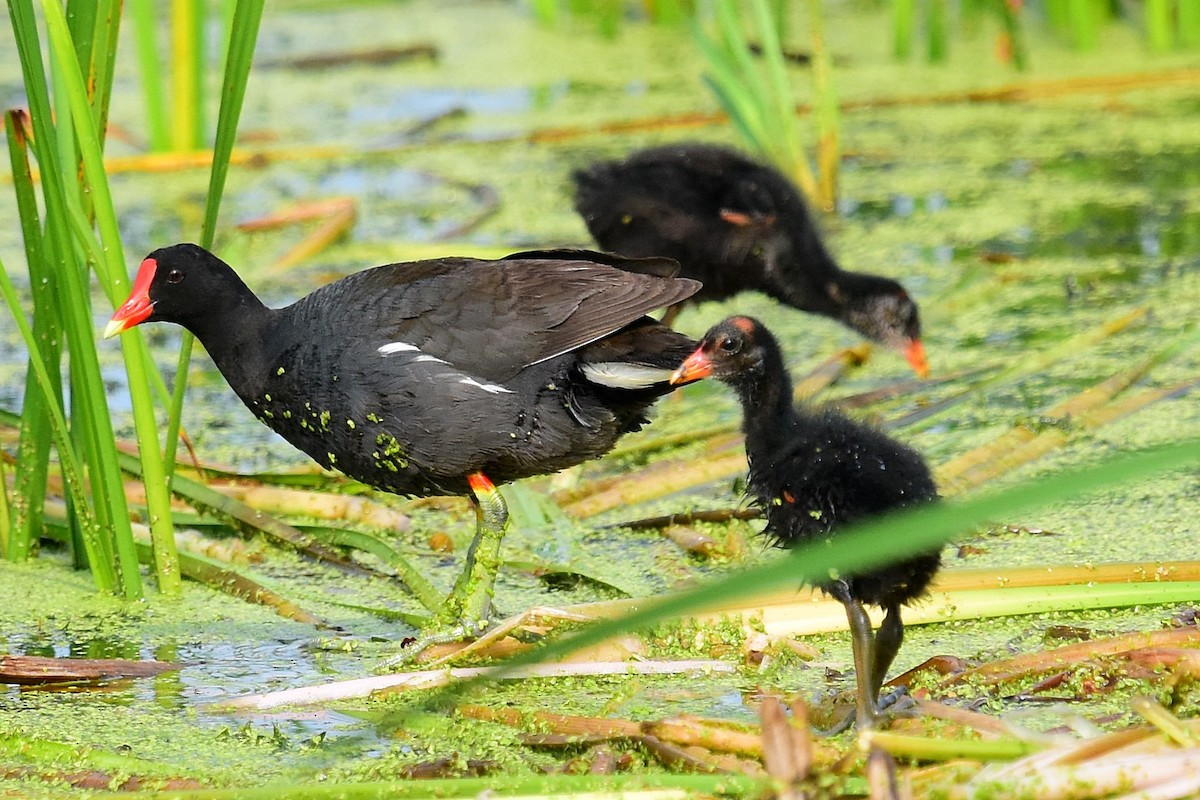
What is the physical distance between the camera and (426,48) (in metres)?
8.30

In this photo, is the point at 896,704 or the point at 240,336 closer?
the point at 896,704

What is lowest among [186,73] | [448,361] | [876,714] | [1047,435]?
[1047,435]

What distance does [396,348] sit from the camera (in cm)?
287

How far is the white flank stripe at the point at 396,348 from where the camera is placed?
113 inches

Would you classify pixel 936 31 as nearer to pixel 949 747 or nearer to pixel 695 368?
pixel 695 368

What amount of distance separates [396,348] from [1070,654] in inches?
48.5

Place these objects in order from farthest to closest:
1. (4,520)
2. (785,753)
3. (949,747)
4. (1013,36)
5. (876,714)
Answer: (1013,36) → (4,520) → (876,714) → (949,747) → (785,753)

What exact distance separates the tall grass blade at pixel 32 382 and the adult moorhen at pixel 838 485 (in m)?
1.21

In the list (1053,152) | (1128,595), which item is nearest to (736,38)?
(1053,152)

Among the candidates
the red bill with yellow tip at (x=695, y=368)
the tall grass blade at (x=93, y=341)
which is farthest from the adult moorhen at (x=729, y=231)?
the tall grass blade at (x=93, y=341)

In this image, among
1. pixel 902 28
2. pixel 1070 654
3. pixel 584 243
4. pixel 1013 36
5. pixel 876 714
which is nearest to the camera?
pixel 876 714

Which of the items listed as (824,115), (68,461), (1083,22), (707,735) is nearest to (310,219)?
(824,115)

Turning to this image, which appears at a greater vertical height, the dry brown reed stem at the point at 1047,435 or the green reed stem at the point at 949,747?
the green reed stem at the point at 949,747

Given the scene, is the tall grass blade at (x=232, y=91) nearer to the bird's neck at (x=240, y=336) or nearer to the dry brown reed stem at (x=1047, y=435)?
the bird's neck at (x=240, y=336)
